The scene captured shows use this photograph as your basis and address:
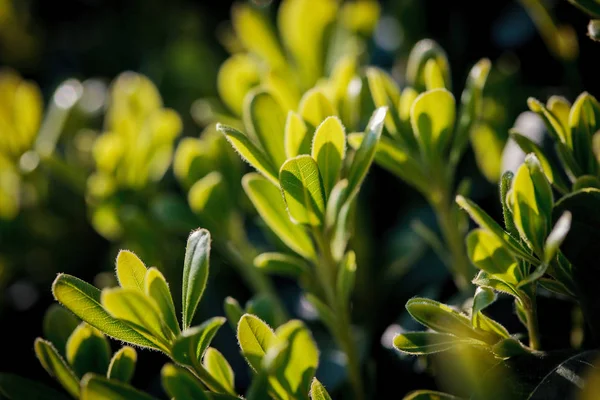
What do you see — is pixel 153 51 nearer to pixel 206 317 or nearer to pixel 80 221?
pixel 80 221

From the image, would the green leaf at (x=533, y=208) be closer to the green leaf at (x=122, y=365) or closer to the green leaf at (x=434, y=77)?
the green leaf at (x=434, y=77)

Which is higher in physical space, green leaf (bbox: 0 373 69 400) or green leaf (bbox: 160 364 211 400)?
green leaf (bbox: 160 364 211 400)

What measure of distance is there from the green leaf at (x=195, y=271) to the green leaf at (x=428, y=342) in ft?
0.61

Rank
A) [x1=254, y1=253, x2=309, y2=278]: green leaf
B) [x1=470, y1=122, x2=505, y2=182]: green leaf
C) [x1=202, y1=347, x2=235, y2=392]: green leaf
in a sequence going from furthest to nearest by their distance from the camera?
[x1=470, y1=122, x2=505, y2=182]: green leaf
[x1=254, y1=253, x2=309, y2=278]: green leaf
[x1=202, y1=347, x2=235, y2=392]: green leaf

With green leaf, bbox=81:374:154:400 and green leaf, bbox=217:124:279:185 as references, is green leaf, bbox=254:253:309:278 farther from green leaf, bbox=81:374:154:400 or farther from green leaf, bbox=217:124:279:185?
green leaf, bbox=81:374:154:400

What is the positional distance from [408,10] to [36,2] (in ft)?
3.84

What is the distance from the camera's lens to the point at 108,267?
3.63 ft

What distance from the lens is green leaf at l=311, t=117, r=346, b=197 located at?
592mm

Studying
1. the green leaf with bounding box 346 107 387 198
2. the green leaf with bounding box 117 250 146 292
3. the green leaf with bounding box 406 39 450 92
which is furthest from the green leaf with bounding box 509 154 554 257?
the green leaf with bounding box 117 250 146 292

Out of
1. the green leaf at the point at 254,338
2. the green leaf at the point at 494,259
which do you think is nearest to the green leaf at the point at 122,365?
the green leaf at the point at 254,338

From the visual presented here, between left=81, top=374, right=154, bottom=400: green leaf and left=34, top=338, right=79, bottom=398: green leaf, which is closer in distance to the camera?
left=81, top=374, right=154, bottom=400: green leaf

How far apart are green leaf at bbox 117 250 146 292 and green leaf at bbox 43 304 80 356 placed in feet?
0.62

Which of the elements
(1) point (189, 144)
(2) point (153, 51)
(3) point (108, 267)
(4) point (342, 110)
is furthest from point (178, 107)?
(4) point (342, 110)

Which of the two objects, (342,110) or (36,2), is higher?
(36,2)
